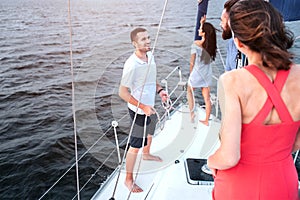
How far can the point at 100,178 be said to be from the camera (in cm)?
349

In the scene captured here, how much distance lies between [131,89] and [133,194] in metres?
0.64

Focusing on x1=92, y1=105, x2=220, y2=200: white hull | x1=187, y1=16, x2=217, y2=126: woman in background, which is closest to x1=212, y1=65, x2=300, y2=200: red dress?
x1=92, y1=105, x2=220, y2=200: white hull

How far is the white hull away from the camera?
1754 millimetres

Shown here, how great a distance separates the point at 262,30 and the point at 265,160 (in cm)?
38

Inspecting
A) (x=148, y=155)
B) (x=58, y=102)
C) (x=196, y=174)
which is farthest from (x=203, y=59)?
(x=58, y=102)

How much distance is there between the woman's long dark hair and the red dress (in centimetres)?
4

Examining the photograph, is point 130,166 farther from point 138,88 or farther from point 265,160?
point 265,160

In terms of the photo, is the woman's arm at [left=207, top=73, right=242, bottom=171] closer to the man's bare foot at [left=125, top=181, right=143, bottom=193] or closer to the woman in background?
the man's bare foot at [left=125, top=181, right=143, bottom=193]

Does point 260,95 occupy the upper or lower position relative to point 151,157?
upper

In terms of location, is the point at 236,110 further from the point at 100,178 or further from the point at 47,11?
the point at 47,11

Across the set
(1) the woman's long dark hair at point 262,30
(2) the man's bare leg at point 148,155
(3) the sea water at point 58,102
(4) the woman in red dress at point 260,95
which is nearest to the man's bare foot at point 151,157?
(2) the man's bare leg at point 148,155

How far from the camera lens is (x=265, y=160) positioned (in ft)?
3.03

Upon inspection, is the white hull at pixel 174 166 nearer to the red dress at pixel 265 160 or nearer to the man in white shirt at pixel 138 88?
the man in white shirt at pixel 138 88

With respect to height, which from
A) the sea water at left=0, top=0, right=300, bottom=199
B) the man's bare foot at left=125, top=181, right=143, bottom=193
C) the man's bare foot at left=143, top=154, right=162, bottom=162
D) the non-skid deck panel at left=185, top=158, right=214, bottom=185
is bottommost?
the sea water at left=0, top=0, right=300, bottom=199
